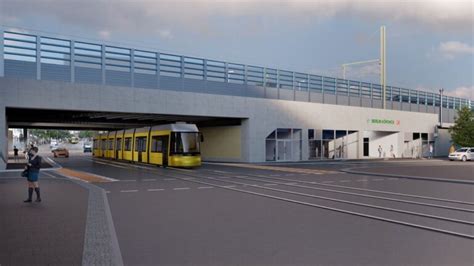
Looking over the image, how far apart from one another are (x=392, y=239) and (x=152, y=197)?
816 cm

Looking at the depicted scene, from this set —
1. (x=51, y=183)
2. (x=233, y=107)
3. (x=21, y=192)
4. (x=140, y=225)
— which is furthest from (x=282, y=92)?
(x=140, y=225)

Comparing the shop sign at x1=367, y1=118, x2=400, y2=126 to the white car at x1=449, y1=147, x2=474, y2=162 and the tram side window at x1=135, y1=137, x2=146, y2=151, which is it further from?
the tram side window at x1=135, y1=137, x2=146, y2=151

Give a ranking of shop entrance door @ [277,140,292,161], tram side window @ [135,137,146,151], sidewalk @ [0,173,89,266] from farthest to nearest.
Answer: shop entrance door @ [277,140,292,161] < tram side window @ [135,137,146,151] < sidewalk @ [0,173,89,266]

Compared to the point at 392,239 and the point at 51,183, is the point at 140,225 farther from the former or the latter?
the point at 51,183

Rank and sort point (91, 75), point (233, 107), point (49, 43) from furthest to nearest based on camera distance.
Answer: point (233, 107)
point (91, 75)
point (49, 43)

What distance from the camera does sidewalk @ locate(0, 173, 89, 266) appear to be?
636 centimetres

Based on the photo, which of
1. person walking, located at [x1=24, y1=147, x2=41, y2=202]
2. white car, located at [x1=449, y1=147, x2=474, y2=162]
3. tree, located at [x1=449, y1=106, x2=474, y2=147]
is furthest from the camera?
tree, located at [x1=449, y1=106, x2=474, y2=147]

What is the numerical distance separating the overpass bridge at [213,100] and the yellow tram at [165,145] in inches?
85.0

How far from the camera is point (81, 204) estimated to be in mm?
11922

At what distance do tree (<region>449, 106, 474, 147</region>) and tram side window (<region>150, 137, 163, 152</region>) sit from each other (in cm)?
4064

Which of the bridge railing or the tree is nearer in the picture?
the bridge railing

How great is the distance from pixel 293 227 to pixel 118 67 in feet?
88.4

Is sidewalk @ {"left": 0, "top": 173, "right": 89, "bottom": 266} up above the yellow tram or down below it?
below

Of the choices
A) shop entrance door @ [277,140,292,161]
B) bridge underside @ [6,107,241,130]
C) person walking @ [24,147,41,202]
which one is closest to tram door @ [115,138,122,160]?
bridge underside @ [6,107,241,130]
